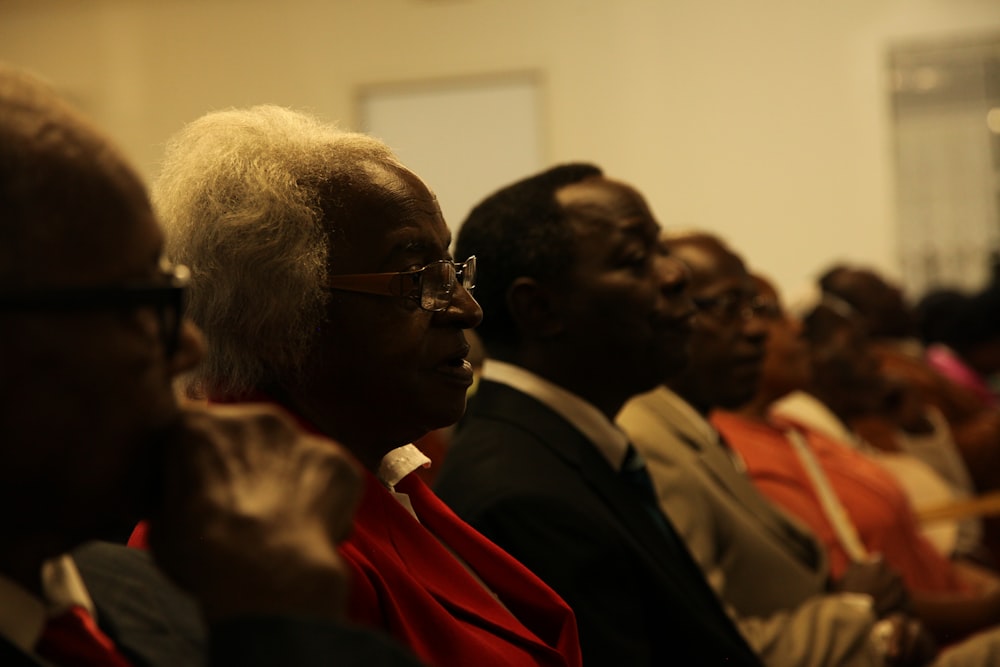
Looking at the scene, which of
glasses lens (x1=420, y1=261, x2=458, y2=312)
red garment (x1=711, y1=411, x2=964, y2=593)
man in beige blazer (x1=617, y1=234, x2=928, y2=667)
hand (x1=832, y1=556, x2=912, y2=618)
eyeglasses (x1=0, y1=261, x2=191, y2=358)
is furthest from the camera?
red garment (x1=711, y1=411, x2=964, y2=593)

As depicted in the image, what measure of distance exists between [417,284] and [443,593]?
434mm

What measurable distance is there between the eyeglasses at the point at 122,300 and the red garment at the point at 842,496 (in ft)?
8.47

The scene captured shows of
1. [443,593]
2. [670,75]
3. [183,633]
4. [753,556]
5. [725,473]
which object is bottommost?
[753,556]

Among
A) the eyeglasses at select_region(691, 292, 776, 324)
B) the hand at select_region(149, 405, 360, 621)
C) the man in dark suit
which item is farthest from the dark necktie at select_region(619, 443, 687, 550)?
the hand at select_region(149, 405, 360, 621)

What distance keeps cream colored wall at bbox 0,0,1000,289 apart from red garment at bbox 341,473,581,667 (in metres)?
6.03

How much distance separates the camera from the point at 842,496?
351 centimetres

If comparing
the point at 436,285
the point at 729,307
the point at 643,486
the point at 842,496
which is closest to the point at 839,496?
the point at 842,496

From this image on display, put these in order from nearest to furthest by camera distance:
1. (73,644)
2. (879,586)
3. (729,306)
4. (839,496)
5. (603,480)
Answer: (73,644) → (603,480) → (879,586) → (729,306) → (839,496)

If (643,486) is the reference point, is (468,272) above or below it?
above

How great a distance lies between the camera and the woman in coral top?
10.6 feet

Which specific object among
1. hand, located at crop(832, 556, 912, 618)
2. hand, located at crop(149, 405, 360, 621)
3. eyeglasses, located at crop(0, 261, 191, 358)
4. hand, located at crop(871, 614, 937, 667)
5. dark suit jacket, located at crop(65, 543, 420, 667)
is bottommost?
hand, located at crop(871, 614, 937, 667)

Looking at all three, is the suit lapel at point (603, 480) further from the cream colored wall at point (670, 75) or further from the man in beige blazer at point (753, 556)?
the cream colored wall at point (670, 75)

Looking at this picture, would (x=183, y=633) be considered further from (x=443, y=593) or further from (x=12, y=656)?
(x=443, y=593)

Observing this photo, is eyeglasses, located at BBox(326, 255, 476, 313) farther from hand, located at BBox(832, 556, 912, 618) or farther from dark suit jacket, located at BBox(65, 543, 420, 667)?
hand, located at BBox(832, 556, 912, 618)
